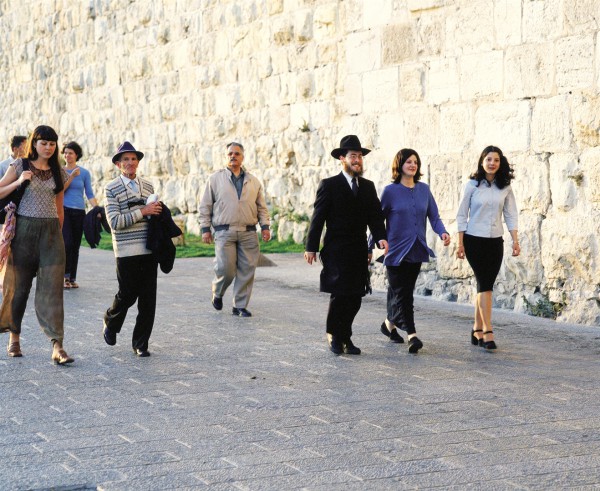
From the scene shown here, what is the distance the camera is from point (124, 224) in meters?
8.16

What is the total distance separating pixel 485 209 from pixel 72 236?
562 centimetres

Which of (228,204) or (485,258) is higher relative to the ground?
(228,204)

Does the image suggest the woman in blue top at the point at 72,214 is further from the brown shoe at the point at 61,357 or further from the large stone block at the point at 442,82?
the brown shoe at the point at 61,357

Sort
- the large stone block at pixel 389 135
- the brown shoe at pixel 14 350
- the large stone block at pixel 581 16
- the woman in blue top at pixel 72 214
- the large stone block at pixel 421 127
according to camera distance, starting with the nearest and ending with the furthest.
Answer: the brown shoe at pixel 14 350 < the large stone block at pixel 581 16 < the large stone block at pixel 421 127 < the large stone block at pixel 389 135 < the woman in blue top at pixel 72 214

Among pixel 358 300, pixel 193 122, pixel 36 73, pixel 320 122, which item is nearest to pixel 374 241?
pixel 358 300

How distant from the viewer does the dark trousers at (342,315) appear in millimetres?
8211

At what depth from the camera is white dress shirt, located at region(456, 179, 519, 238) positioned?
8609 mm

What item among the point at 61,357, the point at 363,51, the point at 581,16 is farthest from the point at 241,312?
the point at 581,16

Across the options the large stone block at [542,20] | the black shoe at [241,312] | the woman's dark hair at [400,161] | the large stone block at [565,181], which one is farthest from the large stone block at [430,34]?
the black shoe at [241,312]

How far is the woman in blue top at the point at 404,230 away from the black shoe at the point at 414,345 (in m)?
0.39

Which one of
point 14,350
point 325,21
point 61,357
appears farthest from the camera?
point 325,21

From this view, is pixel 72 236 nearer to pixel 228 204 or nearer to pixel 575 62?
pixel 228 204

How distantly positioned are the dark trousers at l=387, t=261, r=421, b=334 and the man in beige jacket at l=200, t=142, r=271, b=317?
216cm

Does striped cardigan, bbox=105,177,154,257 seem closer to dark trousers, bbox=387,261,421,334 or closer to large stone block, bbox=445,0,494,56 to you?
dark trousers, bbox=387,261,421,334
